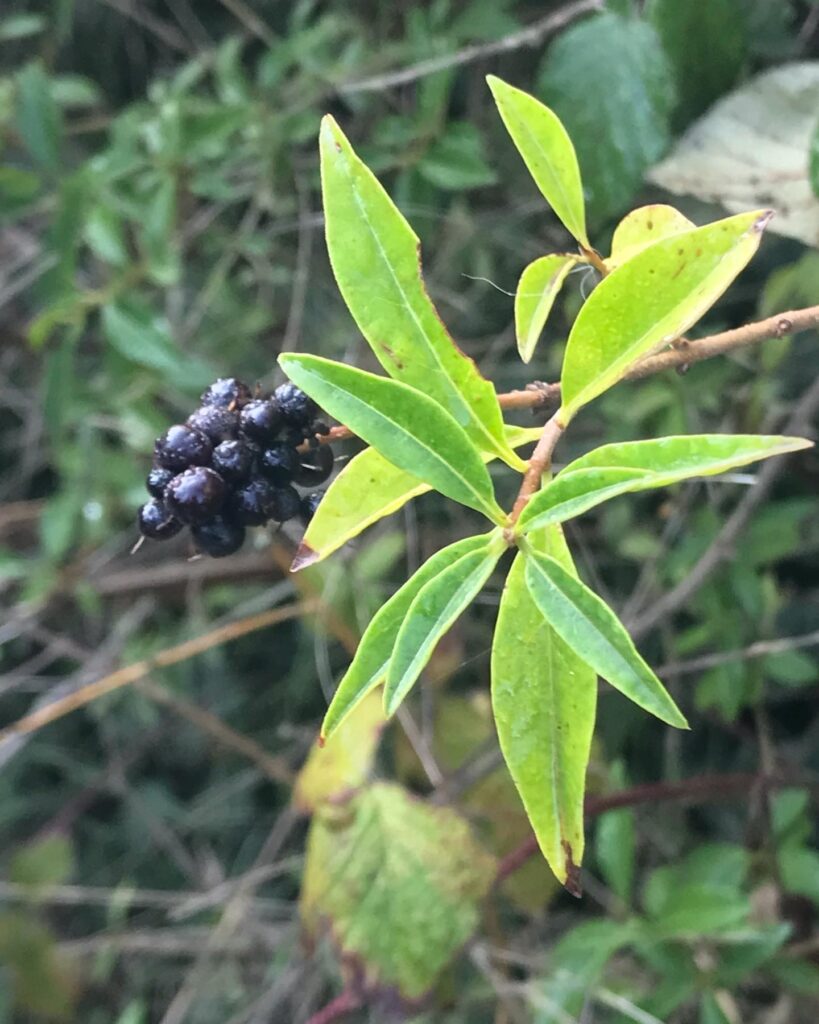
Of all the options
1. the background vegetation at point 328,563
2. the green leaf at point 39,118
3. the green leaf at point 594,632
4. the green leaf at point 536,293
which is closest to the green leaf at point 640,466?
the green leaf at point 594,632

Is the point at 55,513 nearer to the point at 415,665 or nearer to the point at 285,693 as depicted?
Result: the point at 285,693

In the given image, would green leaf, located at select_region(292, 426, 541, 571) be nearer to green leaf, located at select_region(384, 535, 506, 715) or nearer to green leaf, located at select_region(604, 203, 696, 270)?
green leaf, located at select_region(384, 535, 506, 715)

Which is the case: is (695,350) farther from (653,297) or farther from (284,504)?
(284,504)

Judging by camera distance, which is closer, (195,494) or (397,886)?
(195,494)

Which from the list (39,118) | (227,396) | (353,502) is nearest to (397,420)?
(353,502)

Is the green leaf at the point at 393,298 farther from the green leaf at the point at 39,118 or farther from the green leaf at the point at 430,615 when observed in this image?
the green leaf at the point at 39,118

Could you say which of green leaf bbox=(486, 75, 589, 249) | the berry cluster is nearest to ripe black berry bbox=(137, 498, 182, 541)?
the berry cluster
